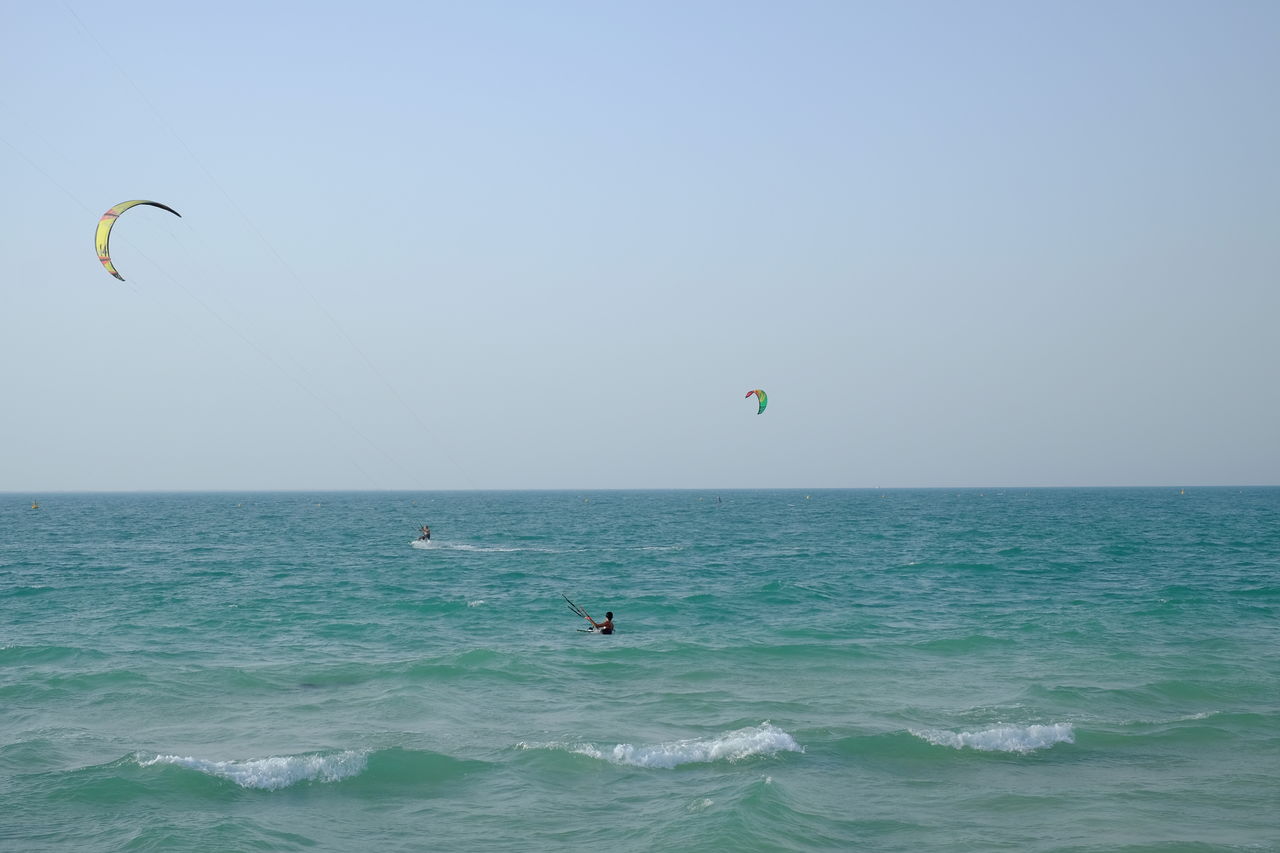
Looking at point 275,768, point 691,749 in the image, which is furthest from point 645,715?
point 275,768

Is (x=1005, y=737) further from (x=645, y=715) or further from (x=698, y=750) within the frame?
(x=645, y=715)

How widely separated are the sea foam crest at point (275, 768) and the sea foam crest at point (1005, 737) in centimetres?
993

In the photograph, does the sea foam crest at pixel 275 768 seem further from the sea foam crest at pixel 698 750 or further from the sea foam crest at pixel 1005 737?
the sea foam crest at pixel 1005 737

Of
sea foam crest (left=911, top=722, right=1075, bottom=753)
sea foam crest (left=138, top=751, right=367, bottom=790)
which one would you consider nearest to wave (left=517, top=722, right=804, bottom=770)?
sea foam crest (left=911, top=722, right=1075, bottom=753)

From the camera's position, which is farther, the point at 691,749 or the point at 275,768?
the point at 691,749

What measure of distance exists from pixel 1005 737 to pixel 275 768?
12.4 m

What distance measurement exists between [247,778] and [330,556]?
1674 inches

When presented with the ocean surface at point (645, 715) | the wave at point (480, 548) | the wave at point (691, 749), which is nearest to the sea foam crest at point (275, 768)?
the ocean surface at point (645, 715)

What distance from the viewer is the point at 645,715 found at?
61.4ft

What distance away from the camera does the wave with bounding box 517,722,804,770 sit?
1587cm

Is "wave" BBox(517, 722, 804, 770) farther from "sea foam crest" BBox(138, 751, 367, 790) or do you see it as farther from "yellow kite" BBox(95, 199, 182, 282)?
"yellow kite" BBox(95, 199, 182, 282)

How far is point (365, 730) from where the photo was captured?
1762 cm

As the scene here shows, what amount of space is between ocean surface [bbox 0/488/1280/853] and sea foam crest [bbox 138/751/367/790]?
60mm

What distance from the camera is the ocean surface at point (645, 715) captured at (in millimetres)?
13383
